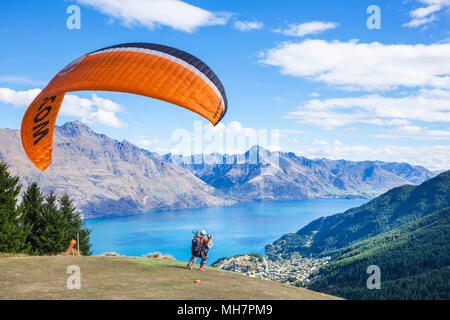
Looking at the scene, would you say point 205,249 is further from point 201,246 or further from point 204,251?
point 201,246

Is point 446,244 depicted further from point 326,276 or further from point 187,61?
point 187,61

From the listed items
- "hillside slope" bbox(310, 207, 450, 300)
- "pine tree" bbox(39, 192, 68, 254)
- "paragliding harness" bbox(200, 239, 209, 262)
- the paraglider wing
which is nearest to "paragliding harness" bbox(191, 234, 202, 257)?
"paragliding harness" bbox(200, 239, 209, 262)

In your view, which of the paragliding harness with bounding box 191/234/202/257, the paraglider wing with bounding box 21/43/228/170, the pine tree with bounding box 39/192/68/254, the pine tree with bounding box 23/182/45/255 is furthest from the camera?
the pine tree with bounding box 39/192/68/254

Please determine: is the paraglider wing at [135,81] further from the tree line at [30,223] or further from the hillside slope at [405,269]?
the hillside slope at [405,269]

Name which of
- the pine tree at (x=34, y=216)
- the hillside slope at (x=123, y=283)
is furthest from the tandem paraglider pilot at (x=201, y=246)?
the pine tree at (x=34, y=216)

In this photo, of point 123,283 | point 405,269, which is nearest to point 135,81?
point 123,283

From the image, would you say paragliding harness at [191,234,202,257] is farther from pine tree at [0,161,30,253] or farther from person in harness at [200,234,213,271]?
pine tree at [0,161,30,253]
